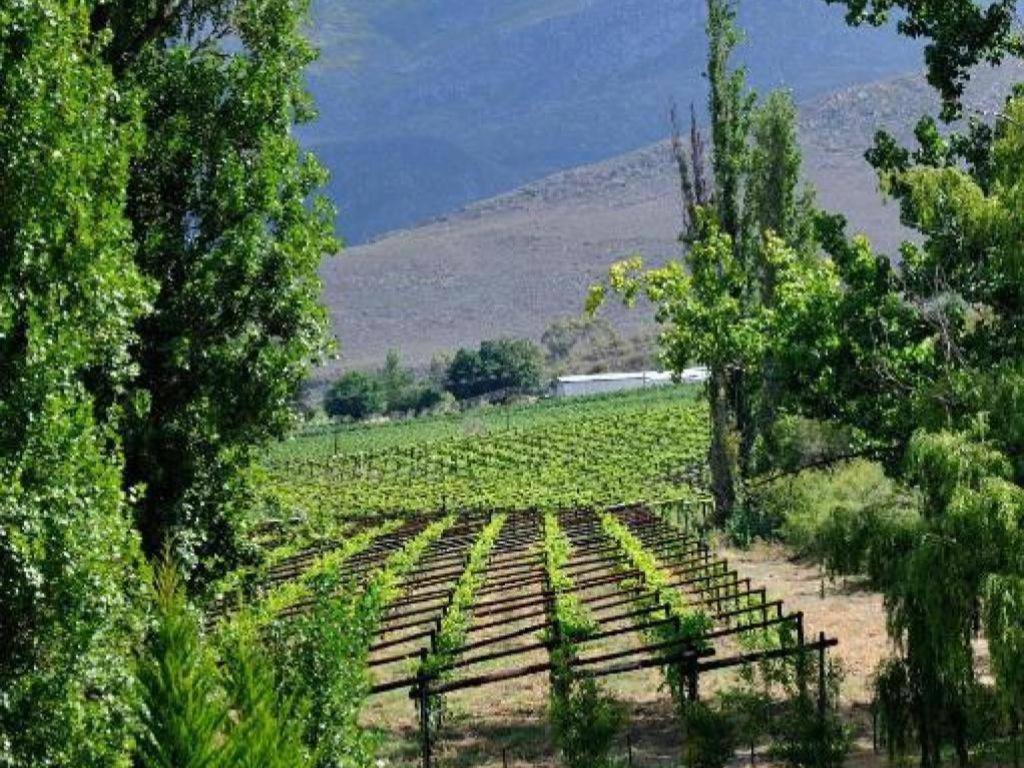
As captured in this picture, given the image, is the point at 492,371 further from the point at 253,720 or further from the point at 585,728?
the point at 253,720

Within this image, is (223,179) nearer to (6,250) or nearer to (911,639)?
(6,250)

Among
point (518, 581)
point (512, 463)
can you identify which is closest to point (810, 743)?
point (518, 581)

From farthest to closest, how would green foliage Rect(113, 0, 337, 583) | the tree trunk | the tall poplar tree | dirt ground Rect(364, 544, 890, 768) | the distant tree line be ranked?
the distant tree line → the tree trunk → the tall poplar tree → dirt ground Rect(364, 544, 890, 768) → green foliage Rect(113, 0, 337, 583)

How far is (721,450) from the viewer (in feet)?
128

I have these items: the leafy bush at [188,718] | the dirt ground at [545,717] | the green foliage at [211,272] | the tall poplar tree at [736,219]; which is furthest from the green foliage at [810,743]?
the tall poplar tree at [736,219]

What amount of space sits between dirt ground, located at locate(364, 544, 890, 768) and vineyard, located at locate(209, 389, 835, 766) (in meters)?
0.12

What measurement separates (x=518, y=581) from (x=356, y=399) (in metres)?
103

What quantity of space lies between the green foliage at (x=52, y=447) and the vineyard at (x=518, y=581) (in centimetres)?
157

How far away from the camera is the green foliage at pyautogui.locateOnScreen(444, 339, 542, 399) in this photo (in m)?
133

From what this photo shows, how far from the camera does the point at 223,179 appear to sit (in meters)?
14.8

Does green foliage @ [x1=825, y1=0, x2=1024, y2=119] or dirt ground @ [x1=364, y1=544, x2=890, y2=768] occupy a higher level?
green foliage @ [x1=825, y1=0, x2=1024, y2=119]

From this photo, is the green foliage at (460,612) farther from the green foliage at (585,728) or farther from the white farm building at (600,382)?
the white farm building at (600,382)

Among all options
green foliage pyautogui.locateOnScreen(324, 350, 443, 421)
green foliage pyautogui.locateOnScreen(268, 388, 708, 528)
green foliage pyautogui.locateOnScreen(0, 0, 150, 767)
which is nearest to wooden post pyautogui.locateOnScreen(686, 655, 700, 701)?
green foliage pyautogui.locateOnScreen(0, 0, 150, 767)

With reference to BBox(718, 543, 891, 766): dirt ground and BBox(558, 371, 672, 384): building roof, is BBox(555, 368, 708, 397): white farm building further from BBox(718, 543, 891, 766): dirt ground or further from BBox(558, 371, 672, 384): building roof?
BBox(718, 543, 891, 766): dirt ground
